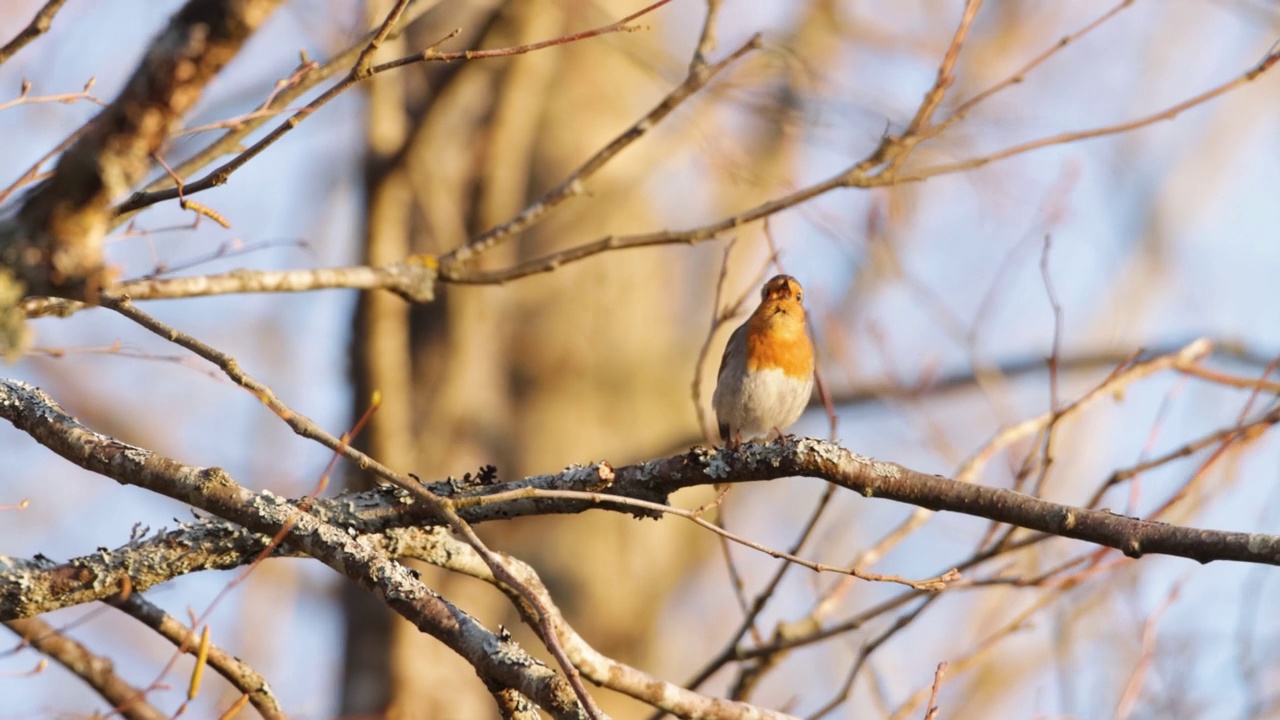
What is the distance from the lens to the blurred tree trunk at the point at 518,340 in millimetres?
6102

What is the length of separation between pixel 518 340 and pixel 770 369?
3.26 meters

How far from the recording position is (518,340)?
7.24 m

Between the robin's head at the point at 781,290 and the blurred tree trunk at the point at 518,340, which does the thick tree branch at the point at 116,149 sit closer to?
the robin's head at the point at 781,290

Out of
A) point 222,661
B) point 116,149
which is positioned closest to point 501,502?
point 222,661

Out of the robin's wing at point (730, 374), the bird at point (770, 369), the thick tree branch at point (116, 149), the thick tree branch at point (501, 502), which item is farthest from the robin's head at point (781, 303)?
the thick tree branch at point (116, 149)

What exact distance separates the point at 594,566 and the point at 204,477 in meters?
4.77

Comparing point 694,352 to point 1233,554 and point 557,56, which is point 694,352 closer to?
point 557,56

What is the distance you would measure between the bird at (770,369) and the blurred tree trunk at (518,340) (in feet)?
6.09

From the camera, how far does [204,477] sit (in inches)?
90.9

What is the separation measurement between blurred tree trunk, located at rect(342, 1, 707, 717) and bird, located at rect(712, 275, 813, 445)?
1855 millimetres

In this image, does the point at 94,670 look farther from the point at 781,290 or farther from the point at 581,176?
the point at 781,290

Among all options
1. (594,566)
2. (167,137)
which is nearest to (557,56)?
(594,566)

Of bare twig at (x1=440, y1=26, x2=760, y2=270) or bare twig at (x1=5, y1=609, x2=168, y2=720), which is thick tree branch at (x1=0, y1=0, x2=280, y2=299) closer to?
bare twig at (x1=5, y1=609, x2=168, y2=720)

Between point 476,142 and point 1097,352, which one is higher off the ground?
point 476,142
